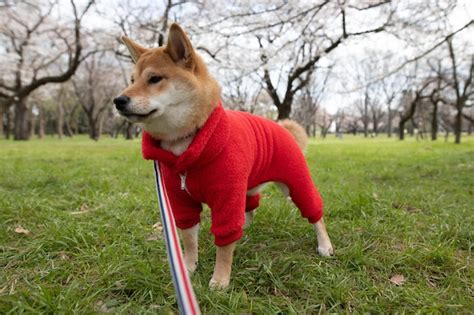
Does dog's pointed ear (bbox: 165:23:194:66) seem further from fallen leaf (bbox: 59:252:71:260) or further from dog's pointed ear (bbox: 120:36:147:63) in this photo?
fallen leaf (bbox: 59:252:71:260)

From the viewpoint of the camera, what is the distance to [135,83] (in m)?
1.91

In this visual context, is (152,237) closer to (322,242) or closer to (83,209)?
(83,209)

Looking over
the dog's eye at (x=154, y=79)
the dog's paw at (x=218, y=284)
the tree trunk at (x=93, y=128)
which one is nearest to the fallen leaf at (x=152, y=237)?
the dog's paw at (x=218, y=284)

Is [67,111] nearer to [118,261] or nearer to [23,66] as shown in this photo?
[23,66]

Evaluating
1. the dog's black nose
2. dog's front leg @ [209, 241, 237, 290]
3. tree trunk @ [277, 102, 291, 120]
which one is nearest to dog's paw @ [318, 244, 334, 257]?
dog's front leg @ [209, 241, 237, 290]

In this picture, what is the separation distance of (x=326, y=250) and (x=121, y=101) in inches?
65.1

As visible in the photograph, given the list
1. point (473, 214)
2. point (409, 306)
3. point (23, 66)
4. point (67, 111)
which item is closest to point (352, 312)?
point (409, 306)

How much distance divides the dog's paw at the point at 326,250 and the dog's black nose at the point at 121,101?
5.28 ft

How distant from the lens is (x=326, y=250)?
239cm

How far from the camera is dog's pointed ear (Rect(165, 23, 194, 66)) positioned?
1893 mm

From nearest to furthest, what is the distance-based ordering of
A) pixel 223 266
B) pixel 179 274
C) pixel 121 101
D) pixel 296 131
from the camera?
1. pixel 179 274
2. pixel 121 101
3. pixel 223 266
4. pixel 296 131

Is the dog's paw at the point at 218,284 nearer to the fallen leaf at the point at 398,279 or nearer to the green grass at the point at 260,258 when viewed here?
the green grass at the point at 260,258

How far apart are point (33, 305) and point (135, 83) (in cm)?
122

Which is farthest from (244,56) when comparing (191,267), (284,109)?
(191,267)
